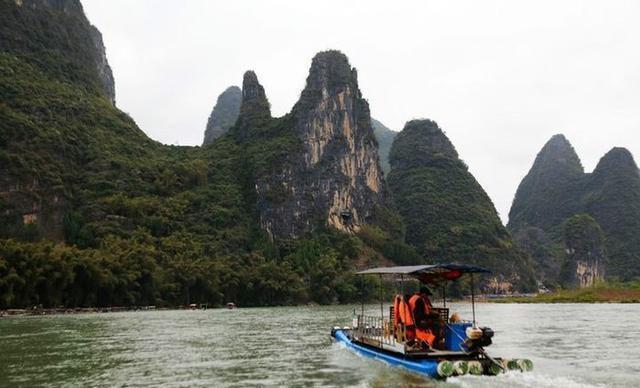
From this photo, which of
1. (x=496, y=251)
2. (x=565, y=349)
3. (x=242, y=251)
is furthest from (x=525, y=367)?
(x=496, y=251)

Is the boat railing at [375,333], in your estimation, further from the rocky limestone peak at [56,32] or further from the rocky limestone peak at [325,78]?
the rocky limestone peak at [56,32]

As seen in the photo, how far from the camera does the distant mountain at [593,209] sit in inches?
6275

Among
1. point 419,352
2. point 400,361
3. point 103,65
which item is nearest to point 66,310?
point 400,361

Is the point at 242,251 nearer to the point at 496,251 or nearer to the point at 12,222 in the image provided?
the point at 12,222

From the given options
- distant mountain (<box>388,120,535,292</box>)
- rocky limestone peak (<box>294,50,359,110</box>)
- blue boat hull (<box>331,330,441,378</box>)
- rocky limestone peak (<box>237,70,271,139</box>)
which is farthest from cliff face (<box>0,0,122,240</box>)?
distant mountain (<box>388,120,535,292</box>)

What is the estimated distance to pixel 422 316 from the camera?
17656 mm

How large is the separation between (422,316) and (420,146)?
149m

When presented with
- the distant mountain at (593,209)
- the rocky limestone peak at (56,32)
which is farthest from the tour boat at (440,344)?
the distant mountain at (593,209)

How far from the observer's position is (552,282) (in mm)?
149250

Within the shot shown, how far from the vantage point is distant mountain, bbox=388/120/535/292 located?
136 meters

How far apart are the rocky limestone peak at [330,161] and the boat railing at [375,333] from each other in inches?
3472

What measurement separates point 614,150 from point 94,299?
154370mm

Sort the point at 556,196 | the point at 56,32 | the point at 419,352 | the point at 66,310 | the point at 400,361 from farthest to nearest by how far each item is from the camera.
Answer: the point at 556,196 < the point at 56,32 < the point at 66,310 < the point at 400,361 < the point at 419,352

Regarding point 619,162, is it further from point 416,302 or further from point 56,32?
point 416,302
